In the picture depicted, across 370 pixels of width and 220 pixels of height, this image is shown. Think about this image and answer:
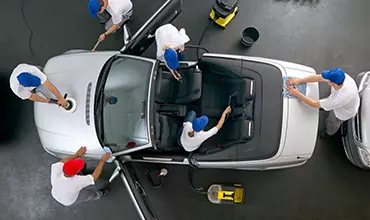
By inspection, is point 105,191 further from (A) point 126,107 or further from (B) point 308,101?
(B) point 308,101

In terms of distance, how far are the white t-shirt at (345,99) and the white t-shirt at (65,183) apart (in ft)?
8.81

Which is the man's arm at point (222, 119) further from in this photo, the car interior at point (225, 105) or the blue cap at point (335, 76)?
the blue cap at point (335, 76)

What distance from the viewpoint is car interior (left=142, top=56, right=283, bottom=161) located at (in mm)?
3928

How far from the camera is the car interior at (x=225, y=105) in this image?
12.9 ft

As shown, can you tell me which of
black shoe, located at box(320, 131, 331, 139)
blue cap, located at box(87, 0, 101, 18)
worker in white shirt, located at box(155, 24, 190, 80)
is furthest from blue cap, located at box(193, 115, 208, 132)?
black shoe, located at box(320, 131, 331, 139)

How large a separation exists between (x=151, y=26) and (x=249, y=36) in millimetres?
1554

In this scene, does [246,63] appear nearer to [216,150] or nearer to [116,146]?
[216,150]

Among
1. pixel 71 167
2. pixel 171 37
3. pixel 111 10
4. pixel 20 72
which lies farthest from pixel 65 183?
pixel 111 10

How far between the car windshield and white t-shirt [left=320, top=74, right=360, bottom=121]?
76.1 inches

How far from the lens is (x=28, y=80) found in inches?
154

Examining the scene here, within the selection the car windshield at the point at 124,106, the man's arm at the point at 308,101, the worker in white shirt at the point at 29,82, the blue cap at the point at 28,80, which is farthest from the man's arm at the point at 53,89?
the man's arm at the point at 308,101

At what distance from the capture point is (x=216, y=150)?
4059mm

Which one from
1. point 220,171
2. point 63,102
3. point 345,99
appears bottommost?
point 220,171

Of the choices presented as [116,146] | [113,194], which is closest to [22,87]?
[116,146]
